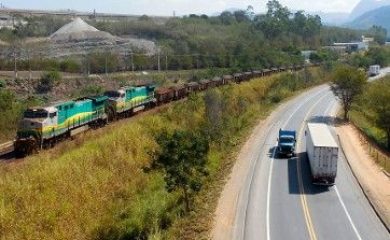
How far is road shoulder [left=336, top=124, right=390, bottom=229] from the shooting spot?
3751 cm

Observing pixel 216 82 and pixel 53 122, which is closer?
pixel 53 122

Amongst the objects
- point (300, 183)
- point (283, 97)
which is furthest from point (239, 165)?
point (283, 97)

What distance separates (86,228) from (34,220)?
3306mm

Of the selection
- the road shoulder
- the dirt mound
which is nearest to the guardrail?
the road shoulder

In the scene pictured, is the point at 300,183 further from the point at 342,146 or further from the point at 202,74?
the point at 202,74

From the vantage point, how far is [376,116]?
69.3m

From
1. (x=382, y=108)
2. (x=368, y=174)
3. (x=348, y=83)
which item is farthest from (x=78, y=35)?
(x=368, y=174)

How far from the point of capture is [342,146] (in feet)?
187

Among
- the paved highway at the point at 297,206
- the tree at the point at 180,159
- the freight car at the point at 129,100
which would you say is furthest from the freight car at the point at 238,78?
the tree at the point at 180,159

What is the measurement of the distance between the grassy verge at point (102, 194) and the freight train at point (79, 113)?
1927 millimetres

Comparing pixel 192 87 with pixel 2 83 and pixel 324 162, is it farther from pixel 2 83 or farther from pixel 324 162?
pixel 324 162

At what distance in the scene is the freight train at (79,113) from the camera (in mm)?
39906

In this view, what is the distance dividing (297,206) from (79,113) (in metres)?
22.8

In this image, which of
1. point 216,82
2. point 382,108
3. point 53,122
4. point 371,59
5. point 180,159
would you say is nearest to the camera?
point 180,159
